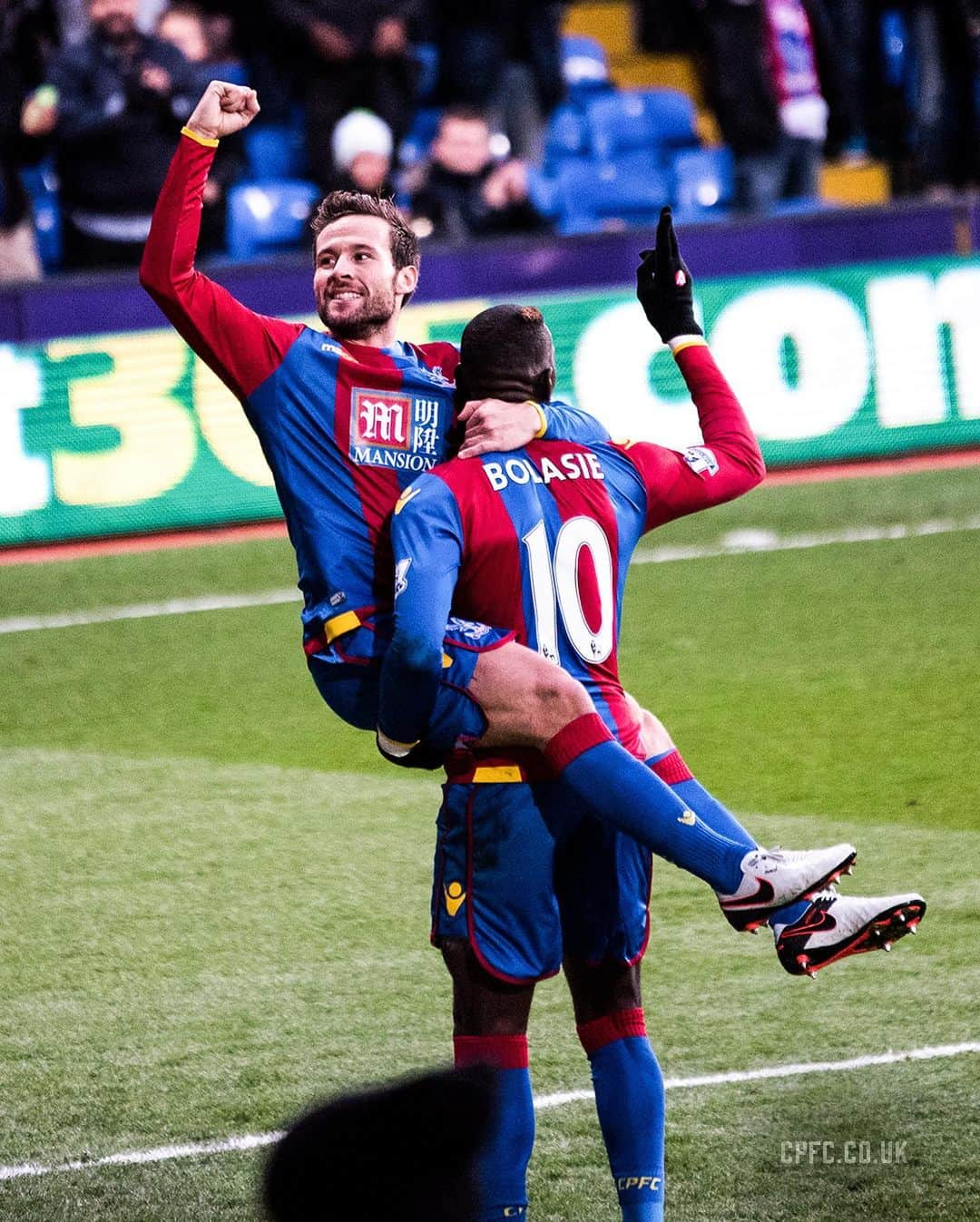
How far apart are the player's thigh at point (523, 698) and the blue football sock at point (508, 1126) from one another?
1.76 feet

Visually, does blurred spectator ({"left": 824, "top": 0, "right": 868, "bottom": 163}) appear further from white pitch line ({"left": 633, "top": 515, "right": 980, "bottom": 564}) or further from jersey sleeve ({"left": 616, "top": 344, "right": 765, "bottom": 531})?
jersey sleeve ({"left": 616, "top": 344, "right": 765, "bottom": 531})

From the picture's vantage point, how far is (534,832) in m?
3.61

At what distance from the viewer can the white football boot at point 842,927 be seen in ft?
11.9

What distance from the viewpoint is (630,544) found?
384cm

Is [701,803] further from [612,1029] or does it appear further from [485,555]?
[485,555]

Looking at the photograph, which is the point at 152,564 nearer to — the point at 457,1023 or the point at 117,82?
the point at 117,82

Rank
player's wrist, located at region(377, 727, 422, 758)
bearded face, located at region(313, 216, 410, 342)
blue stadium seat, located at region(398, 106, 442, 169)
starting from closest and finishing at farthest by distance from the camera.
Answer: player's wrist, located at region(377, 727, 422, 758) → bearded face, located at region(313, 216, 410, 342) → blue stadium seat, located at region(398, 106, 442, 169)

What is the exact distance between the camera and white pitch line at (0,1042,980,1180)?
4.24 m

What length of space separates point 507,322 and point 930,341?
9.12 metres

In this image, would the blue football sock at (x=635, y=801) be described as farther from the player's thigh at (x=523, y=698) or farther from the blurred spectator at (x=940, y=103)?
the blurred spectator at (x=940, y=103)

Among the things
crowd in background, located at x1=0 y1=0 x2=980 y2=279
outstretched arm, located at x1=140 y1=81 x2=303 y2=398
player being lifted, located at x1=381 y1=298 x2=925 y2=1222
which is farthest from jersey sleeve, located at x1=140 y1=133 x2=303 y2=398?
crowd in background, located at x1=0 y1=0 x2=980 y2=279

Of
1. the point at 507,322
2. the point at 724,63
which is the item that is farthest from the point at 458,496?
the point at 724,63

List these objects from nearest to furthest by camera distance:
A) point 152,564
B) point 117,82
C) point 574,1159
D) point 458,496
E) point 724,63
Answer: point 458,496 → point 574,1159 → point 152,564 → point 117,82 → point 724,63

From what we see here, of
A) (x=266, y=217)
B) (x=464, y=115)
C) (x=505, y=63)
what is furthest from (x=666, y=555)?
(x=505, y=63)
